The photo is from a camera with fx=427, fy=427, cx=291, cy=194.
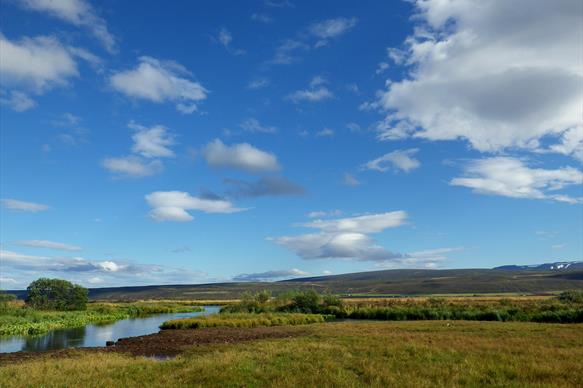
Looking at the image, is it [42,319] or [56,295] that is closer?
[42,319]

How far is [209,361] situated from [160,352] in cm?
1144

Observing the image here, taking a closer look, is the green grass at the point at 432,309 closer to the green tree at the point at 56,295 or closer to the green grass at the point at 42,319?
the green grass at the point at 42,319

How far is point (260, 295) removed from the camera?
9675 cm

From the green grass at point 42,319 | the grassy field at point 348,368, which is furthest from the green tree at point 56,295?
the grassy field at point 348,368

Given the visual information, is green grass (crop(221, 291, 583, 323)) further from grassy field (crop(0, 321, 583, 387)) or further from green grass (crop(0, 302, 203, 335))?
grassy field (crop(0, 321, 583, 387))

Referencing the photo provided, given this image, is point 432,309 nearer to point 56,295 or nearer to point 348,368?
point 348,368

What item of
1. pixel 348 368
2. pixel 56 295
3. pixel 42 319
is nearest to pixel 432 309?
pixel 348 368

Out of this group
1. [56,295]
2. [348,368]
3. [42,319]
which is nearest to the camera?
[348,368]

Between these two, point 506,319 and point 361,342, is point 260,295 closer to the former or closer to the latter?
point 506,319

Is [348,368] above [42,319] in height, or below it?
above

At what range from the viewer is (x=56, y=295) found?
103 m

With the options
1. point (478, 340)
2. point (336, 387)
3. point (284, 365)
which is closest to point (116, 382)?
point (284, 365)

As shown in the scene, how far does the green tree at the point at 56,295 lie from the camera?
100 metres

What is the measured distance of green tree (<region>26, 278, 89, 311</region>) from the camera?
328 feet
